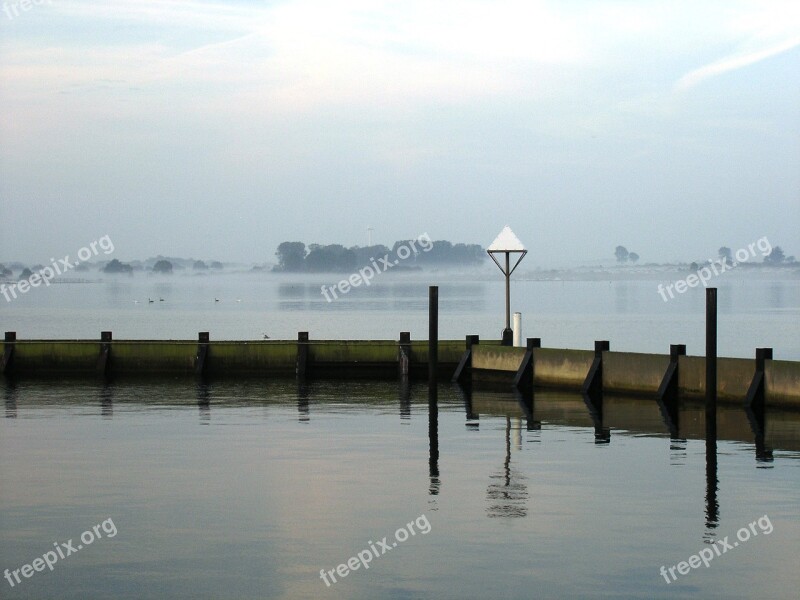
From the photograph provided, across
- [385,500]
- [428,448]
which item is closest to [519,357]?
→ [428,448]

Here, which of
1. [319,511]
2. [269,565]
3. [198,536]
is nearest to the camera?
[269,565]

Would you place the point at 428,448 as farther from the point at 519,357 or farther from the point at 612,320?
the point at 612,320

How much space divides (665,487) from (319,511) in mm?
5164

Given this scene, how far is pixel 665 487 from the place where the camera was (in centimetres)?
1888

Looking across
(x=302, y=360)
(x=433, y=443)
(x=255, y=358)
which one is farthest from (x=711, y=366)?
(x=255, y=358)

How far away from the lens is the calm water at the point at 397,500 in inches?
535

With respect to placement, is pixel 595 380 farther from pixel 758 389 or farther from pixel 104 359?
pixel 104 359

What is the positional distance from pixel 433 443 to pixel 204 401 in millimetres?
9697

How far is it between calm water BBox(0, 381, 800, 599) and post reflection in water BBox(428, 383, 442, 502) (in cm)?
7

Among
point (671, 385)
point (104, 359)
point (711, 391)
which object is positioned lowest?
point (671, 385)

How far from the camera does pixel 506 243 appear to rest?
37.8 metres

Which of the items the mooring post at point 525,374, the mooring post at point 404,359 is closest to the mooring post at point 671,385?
the mooring post at point 525,374

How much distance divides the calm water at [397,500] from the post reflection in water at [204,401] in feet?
0.97

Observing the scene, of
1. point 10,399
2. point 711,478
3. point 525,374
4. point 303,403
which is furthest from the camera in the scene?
point 525,374
